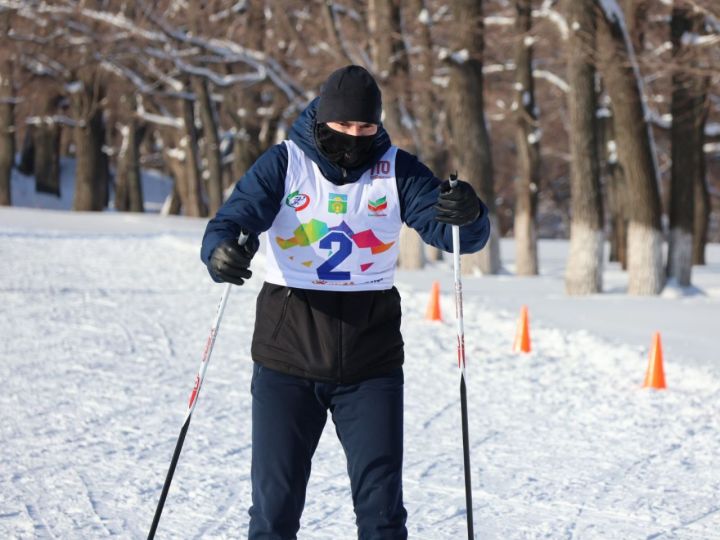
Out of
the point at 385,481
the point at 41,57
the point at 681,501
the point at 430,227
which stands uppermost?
the point at 41,57

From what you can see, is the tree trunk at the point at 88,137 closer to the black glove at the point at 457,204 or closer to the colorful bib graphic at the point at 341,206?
the colorful bib graphic at the point at 341,206

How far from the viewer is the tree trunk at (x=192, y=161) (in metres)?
39.2

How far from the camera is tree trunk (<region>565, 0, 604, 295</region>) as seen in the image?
18125 mm

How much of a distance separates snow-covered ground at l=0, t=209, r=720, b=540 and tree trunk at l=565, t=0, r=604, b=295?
1.66 meters

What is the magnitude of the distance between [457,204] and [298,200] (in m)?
0.59

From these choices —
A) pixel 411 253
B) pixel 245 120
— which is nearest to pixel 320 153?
pixel 411 253

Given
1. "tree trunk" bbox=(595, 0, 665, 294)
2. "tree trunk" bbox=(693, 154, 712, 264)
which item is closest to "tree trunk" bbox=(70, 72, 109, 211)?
"tree trunk" bbox=(693, 154, 712, 264)

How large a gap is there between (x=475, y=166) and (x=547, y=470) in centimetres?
1472

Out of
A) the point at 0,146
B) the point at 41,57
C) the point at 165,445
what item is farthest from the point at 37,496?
the point at 0,146

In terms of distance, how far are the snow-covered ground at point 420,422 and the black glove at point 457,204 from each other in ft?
7.22

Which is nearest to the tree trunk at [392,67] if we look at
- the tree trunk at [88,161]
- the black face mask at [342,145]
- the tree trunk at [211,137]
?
the tree trunk at [211,137]

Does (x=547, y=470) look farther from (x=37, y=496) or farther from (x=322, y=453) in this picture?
(x=37, y=496)

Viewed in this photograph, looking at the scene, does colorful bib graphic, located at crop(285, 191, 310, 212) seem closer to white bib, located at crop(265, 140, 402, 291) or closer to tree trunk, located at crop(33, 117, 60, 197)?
white bib, located at crop(265, 140, 402, 291)

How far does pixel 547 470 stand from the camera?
722cm
